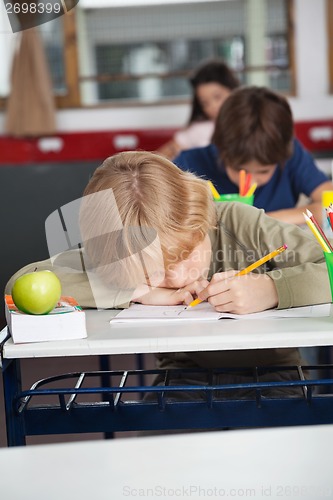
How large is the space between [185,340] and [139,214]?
33 centimetres

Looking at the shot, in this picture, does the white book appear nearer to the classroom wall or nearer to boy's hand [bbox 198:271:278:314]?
boy's hand [bbox 198:271:278:314]

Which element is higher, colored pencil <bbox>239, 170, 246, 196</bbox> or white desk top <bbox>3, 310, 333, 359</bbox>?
colored pencil <bbox>239, 170, 246, 196</bbox>

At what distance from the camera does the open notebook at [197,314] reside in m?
1.26

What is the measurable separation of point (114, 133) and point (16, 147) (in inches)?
23.5

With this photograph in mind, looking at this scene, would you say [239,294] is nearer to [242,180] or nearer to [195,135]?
[242,180]

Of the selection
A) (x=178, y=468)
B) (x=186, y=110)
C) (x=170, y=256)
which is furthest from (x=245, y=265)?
(x=186, y=110)

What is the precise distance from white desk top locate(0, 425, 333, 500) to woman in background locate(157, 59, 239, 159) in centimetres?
354

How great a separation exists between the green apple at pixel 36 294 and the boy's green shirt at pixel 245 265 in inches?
7.6

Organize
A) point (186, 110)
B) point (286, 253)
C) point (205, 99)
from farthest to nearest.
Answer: point (186, 110)
point (205, 99)
point (286, 253)

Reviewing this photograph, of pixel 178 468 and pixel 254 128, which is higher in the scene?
pixel 254 128

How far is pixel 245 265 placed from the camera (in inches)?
61.1

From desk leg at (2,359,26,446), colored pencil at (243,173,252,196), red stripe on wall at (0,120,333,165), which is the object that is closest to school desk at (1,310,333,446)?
desk leg at (2,359,26,446)

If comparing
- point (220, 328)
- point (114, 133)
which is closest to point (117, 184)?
point (220, 328)

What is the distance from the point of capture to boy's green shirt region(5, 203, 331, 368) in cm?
137
